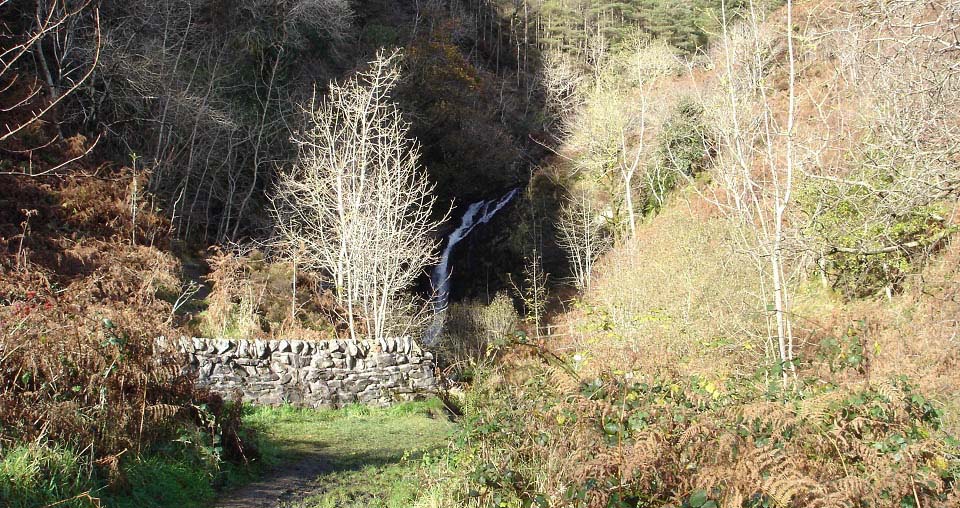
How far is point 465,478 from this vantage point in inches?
201

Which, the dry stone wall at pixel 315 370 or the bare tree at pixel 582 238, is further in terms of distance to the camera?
the bare tree at pixel 582 238

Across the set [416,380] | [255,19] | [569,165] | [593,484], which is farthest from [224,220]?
[593,484]

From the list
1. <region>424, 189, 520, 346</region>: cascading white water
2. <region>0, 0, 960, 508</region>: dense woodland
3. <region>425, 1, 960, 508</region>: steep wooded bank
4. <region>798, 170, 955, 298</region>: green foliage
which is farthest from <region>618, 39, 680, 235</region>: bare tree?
<region>425, 1, 960, 508</region>: steep wooded bank

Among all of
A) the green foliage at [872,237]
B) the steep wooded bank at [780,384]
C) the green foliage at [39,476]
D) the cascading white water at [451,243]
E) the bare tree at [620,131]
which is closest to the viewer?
the steep wooded bank at [780,384]

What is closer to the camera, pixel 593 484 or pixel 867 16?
pixel 593 484

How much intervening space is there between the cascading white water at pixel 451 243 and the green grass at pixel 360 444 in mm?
9308

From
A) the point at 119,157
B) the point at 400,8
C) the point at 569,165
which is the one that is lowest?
the point at 119,157

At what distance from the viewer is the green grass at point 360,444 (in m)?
6.40

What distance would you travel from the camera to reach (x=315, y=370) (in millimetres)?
13633

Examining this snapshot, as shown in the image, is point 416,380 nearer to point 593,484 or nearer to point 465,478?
point 465,478

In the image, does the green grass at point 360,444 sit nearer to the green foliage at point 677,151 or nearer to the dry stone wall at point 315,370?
the dry stone wall at point 315,370

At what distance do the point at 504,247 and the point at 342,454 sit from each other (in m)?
22.9

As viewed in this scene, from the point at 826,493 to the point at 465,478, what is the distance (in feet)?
Result: 8.24

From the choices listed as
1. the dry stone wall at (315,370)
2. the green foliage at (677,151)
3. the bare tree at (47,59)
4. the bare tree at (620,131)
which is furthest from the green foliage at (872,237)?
the bare tree at (47,59)
